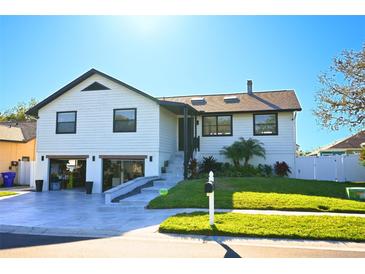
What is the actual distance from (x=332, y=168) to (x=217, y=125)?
751cm

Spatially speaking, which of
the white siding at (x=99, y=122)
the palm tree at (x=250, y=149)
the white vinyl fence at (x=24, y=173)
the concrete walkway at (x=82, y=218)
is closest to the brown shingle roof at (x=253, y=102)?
the palm tree at (x=250, y=149)

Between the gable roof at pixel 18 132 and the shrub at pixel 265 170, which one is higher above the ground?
the gable roof at pixel 18 132

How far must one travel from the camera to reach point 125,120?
17.6 meters

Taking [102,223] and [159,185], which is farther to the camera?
[159,185]

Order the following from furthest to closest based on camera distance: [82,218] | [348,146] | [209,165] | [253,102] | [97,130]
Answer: [348,146] < [253,102] < [209,165] < [97,130] < [82,218]

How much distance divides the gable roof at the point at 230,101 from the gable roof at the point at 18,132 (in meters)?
7.45

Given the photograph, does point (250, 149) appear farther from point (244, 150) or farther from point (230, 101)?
point (230, 101)

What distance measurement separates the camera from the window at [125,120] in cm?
1747

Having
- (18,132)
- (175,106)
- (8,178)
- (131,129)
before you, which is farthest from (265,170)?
(18,132)

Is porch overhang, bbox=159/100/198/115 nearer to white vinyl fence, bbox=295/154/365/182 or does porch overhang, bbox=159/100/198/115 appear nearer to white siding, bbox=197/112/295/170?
white siding, bbox=197/112/295/170

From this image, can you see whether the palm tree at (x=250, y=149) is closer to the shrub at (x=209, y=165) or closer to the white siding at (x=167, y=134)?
the shrub at (x=209, y=165)

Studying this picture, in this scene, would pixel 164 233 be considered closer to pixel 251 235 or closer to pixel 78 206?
pixel 251 235

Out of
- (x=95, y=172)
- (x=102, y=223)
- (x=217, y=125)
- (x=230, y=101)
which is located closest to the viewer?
(x=102, y=223)

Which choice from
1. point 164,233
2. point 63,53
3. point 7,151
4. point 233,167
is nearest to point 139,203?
point 164,233
